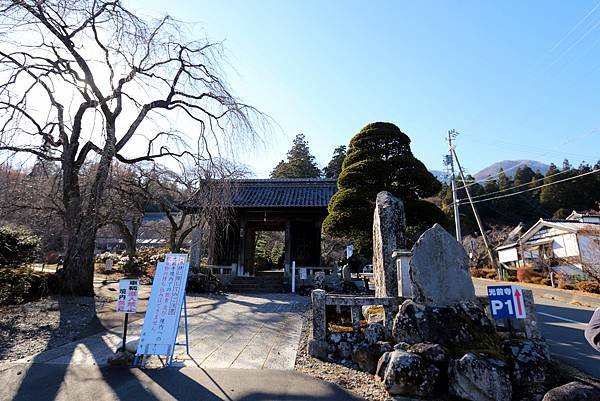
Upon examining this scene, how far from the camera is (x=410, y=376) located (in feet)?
12.9

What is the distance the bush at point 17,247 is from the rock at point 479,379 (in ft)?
36.0

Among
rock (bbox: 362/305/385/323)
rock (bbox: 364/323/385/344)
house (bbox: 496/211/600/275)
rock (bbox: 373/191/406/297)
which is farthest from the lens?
house (bbox: 496/211/600/275)

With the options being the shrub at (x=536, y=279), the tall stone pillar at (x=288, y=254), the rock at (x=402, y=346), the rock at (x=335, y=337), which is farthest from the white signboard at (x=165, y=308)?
the shrub at (x=536, y=279)

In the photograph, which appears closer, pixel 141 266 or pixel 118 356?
pixel 118 356

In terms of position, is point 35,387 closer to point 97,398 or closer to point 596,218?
point 97,398

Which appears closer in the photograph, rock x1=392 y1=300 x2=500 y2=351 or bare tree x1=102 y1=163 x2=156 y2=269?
rock x1=392 y1=300 x2=500 y2=351

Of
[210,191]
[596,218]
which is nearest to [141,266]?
[210,191]

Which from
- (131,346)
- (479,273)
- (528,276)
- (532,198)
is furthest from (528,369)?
(532,198)

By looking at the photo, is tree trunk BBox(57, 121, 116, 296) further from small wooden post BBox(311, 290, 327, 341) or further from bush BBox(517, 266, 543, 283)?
bush BBox(517, 266, 543, 283)

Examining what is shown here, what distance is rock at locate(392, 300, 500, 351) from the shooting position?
14.3 feet

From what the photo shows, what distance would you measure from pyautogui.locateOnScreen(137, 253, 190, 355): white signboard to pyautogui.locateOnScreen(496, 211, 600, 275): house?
59.7 ft

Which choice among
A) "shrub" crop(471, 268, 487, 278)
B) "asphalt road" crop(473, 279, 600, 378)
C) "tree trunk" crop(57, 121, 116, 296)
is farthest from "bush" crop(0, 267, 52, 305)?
"shrub" crop(471, 268, 487, 278)

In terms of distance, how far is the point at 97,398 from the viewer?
3.75 metres

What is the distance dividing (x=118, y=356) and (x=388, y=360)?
12.3ft
